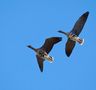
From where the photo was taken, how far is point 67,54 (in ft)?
177

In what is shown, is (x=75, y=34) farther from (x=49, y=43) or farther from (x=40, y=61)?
(x=40, y=61)

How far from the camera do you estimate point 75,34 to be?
172 ft

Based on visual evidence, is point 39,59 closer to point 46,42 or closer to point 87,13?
point 46,42

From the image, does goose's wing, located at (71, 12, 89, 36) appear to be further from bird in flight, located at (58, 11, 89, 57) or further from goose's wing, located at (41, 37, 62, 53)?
goose's wing, located at (41, 37, 62, 53)

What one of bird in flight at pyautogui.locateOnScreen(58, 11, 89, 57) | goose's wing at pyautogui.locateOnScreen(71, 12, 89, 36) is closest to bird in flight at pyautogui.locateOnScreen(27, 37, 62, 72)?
bird in flight at pyautogui.locateOnScreen(58, 11, 89, 57)

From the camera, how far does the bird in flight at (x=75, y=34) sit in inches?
2052

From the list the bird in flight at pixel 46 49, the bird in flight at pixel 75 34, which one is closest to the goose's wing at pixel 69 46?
the bird in flight at pixel 75 34

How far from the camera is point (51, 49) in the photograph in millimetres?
52469

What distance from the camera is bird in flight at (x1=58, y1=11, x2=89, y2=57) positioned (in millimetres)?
52112

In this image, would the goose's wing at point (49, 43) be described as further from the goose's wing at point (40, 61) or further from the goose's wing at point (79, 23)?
the goose's wing at point (79, 23)

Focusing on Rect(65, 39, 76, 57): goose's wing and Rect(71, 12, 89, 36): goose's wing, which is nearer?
Rect(71, 12, 89, 36): goose's wing

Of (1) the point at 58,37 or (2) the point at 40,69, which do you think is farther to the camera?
(2) the point at 40,69

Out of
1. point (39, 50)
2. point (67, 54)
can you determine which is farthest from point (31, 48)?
point (67, 54)

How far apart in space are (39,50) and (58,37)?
8.06ft
